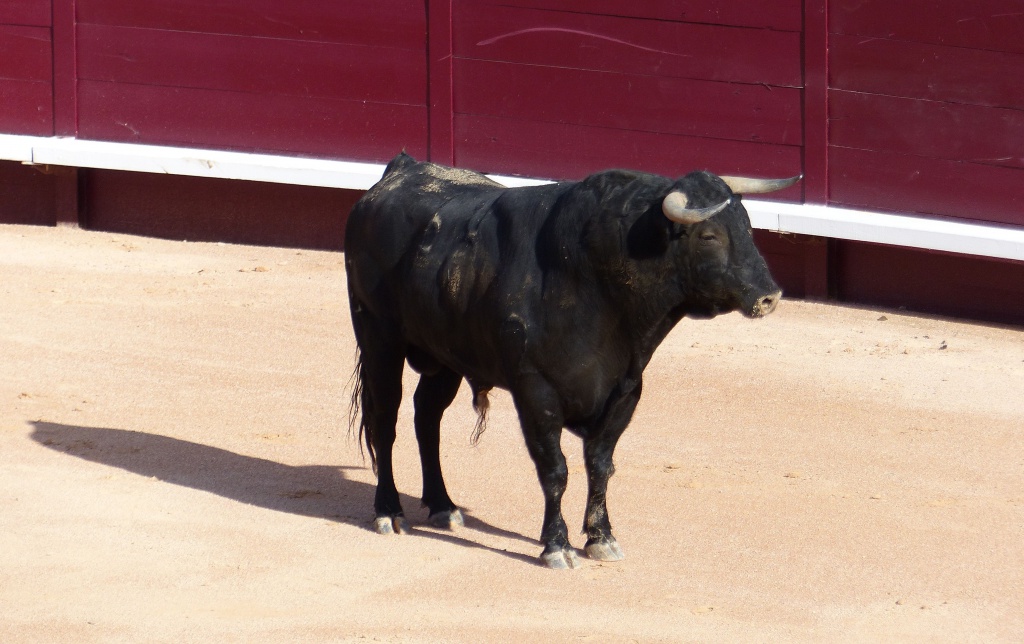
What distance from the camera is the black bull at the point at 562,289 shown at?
473 cm

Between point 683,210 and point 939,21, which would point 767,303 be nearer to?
point 683,210

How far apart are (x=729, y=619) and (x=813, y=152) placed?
16.3 ft

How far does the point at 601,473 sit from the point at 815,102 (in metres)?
4.50

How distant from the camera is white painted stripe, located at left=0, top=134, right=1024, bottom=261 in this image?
8.46 m

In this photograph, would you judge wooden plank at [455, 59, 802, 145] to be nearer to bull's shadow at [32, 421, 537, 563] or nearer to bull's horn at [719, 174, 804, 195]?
bull's shadow at [32, 421, 537, 563]

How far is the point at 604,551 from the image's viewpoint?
200 inches

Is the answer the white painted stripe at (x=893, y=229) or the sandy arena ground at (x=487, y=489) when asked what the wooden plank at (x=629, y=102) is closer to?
the white painted stripe at (x=893, y=229)

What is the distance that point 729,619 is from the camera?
4.55 m

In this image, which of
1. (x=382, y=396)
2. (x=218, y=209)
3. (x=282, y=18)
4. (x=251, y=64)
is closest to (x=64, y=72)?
(x=251, y=64)

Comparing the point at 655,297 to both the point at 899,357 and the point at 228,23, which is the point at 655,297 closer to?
the point at 899,357

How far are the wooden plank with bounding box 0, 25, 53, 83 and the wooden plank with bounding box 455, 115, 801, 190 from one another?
9.26 feet

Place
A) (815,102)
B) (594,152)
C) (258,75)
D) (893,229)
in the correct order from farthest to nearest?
(258,75), (594,152), (815,102), (893,229)

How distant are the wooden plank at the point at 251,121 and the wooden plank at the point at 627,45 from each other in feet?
2.16

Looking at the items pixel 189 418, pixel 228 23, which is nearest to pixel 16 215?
pixel 228 23
